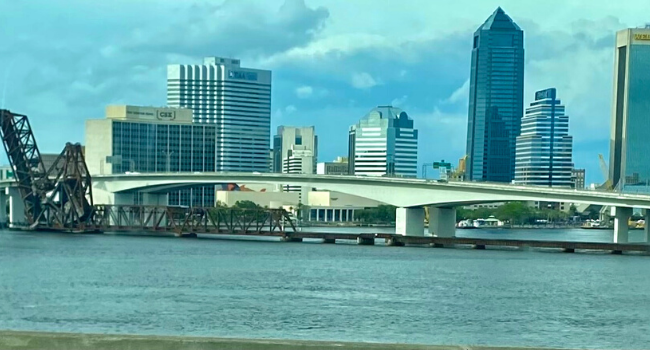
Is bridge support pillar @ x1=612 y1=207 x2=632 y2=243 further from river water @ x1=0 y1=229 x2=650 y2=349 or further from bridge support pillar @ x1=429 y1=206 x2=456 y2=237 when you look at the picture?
river water @ x1=0 y1=229 x2=650 y2=349

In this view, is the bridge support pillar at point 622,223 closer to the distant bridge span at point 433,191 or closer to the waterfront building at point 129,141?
the distant bridge span at point 433,191

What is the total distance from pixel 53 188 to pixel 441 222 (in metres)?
37.1

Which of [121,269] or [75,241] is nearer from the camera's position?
[121,269]

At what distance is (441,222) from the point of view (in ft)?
334

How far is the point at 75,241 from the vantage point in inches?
3492

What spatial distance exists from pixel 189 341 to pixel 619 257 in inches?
2836

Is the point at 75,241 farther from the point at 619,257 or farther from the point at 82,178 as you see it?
the point at 619,257

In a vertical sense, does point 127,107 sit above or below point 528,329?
above

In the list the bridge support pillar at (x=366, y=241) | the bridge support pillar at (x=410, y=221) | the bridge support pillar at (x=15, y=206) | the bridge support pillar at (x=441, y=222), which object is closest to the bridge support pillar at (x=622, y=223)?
the bridge support pillar at (x=441, y=222)

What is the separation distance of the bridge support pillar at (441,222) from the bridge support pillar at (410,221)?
1.68m

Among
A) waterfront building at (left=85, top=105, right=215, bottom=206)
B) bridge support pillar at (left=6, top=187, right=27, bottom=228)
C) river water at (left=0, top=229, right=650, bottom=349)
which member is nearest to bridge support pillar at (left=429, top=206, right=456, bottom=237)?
river water at (left=0, top=229, right=650, bottom=349)

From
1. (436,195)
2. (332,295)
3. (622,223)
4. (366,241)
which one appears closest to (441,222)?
(436,195)

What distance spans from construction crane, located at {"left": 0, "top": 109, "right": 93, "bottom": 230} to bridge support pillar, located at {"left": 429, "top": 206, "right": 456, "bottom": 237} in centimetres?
3287

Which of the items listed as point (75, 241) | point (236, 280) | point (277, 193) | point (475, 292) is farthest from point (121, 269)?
point (277, 193)
